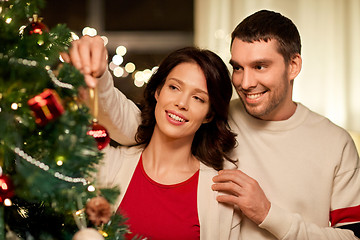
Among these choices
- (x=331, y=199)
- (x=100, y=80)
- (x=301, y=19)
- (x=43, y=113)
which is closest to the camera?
(x=43, y=113)

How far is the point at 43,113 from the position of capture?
0.90 meters

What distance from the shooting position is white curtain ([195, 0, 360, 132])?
310 cm

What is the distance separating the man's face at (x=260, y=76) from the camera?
1.59 m

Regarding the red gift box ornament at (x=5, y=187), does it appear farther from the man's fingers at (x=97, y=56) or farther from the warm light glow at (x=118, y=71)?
the warm light glow at (x=118, y=71)

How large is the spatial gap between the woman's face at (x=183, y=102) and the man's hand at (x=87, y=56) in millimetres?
334

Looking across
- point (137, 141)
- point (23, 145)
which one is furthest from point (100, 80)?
point (23, 145)

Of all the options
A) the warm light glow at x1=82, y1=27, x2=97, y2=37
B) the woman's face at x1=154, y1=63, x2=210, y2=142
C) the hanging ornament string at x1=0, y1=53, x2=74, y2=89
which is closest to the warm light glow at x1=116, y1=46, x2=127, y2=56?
the warm light glow at x1=82, y1=27, x2=97, y2=37

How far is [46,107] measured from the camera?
2.93 ft

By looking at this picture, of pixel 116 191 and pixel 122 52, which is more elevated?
pixel 116 191

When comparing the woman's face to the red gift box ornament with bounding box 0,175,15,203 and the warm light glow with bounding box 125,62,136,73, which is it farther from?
the warm light glow with bounding box 125,62,136,73

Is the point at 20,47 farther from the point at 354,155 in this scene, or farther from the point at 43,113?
the point at 354,155

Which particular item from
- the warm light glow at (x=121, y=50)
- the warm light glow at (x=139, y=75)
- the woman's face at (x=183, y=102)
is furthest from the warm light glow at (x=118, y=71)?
the woman's face at (x=183, y=102)

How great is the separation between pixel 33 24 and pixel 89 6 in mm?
3155

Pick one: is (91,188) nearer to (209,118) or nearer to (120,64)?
(209,118)
